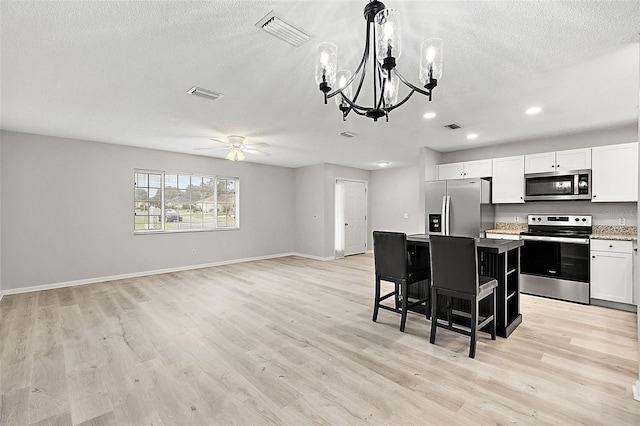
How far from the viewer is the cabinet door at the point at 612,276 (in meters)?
3.88

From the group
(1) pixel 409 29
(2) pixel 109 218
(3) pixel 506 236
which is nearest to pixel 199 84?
(1) pixel 409 29

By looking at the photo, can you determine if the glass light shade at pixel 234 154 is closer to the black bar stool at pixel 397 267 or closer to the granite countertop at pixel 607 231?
the black bar stool at pixel 397 267

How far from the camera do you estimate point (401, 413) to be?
1945mm

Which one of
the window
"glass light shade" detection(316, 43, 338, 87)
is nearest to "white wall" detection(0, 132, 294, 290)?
the window

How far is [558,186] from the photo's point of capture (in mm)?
4625

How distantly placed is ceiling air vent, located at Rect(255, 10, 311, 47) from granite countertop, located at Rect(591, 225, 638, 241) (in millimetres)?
4536

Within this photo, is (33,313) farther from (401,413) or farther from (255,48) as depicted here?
(401,413)

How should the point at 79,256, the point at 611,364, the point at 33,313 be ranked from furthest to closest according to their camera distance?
the point at 79,256 < the point at 33,313 < the point at 611,364

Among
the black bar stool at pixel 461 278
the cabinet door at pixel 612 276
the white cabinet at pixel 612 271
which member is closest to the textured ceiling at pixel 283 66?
the black bar stool at pixel 461 278

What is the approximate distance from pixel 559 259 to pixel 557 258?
26 mm

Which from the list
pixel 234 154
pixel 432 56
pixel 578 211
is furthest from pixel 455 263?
pixel 234 154

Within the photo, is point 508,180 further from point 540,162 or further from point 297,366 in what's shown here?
point 297,366

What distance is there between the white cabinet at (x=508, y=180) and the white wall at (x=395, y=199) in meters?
2.80

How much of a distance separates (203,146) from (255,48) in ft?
12.8
